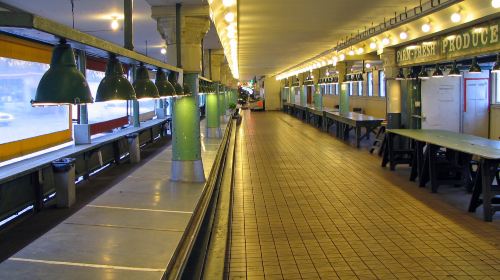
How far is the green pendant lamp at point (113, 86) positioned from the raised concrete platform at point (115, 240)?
4.13 feet

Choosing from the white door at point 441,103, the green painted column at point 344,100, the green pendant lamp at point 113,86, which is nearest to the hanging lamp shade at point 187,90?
the green pendant lamp at point 113,86

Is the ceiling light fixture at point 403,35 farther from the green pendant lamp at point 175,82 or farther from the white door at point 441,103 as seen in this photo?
the green pendant lamp at point 175,82

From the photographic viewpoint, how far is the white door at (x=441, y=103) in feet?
41.9

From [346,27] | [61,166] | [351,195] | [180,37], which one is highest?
[346,27]

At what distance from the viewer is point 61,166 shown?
7.72 m

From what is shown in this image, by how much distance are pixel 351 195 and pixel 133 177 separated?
3.89m

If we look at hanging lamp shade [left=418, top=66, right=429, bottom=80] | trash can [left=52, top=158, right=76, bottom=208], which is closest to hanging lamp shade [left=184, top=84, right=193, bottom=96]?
trash can [left=52, top=158, right=76, bottom=208]

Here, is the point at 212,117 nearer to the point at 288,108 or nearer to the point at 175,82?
the point at 175,82

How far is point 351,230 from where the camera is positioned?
6.66 meters

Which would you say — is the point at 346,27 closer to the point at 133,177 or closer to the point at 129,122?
the point at 133,177

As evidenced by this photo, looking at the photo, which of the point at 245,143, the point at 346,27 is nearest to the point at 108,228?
the point at 346,27

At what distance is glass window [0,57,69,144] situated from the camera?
810 centimetres

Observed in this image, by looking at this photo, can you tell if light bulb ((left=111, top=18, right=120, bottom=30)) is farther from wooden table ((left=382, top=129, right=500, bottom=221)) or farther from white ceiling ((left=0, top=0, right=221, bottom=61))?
wooden table ((left=382, top=129, right=500, bottom=221))

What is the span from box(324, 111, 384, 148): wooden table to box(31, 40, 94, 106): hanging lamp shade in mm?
13919
